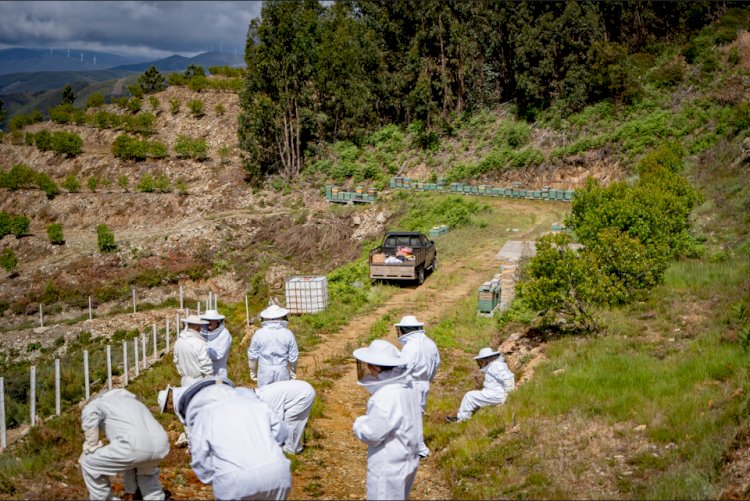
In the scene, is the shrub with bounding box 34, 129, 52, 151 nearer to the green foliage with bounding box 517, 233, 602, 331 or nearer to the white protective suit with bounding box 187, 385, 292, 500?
the green foliage with bounding box 517, 233, 602, 331

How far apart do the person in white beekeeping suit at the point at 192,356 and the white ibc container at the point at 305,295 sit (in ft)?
30.7

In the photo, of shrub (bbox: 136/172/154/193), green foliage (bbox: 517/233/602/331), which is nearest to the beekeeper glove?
green foliage (bbox: 517/233/602/331)

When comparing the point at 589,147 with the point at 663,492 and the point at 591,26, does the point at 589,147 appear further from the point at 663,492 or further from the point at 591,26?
the point at 663,492

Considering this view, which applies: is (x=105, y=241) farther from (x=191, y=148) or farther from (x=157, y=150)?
(x=157, y=150)

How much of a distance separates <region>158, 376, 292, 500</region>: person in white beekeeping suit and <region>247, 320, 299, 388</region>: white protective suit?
3871 mm

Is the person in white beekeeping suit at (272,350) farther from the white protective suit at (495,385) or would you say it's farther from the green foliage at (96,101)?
the green foliage at (96,101)

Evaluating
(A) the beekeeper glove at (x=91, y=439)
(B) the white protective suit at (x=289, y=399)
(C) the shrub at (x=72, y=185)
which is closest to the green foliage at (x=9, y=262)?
(C) the shrub at (x=72, y=185)

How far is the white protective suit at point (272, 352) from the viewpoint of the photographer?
31.3 feet

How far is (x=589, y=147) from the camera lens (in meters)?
42.3

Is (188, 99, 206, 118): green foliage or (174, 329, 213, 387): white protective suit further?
(188, 99, 206, 118): green foliage

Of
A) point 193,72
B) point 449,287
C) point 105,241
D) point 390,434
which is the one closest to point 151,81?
point 193,72

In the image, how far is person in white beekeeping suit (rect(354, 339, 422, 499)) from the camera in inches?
219

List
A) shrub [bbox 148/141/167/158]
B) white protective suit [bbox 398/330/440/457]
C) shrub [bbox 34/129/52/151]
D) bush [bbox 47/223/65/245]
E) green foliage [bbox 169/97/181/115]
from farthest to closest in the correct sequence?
green foliage [bbox 169/97/181/115] → shrub [bbox 34/129/52/151] → shrub [bbox 148/141/167/158] → bush [bbox 47/223/65/245] → white protective suit [bbox 398/330/440/457]

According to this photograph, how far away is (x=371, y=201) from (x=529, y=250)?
19.2 m
